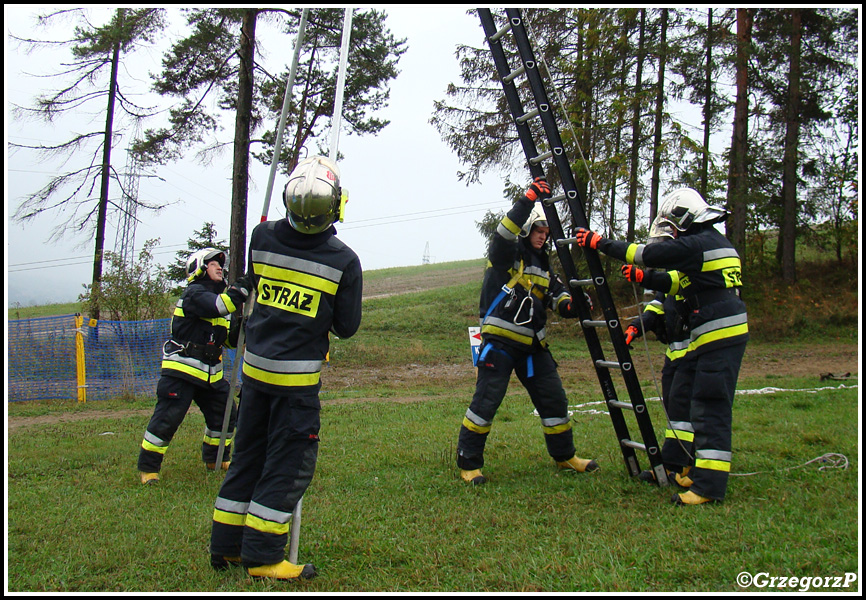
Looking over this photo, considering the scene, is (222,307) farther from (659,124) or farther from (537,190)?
(659,124)

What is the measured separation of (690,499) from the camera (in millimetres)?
4680

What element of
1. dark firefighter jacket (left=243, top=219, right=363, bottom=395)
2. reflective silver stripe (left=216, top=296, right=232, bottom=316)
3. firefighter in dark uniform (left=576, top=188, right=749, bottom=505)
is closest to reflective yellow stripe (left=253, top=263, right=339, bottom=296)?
dark firefighter jacket (left=243, top=219, right=363, bottom=395)

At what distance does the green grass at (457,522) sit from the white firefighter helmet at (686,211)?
214 centimetres

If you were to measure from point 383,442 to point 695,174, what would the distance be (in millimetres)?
17543

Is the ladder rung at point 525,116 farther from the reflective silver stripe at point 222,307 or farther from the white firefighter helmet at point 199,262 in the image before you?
the white firefighter helmet at point 199,262

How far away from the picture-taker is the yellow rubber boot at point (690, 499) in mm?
4664

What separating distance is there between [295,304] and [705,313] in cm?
325

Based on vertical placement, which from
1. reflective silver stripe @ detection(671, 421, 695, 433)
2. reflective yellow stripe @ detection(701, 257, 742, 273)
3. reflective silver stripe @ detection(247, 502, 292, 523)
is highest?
reflective yellow stripe @ detection(701, 257, 742, 273)

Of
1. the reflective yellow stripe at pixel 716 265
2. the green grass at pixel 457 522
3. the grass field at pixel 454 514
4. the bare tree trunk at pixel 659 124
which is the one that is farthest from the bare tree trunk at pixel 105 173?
the reflective yellow stripe at pixel 716 265

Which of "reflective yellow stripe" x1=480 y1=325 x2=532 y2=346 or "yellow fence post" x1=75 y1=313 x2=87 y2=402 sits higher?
"reflective yellow stripe" x1=480 y1=325 x2=532 y2=346

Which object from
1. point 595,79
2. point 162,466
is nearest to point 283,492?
point 162,466

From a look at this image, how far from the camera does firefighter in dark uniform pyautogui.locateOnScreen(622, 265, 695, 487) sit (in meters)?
5.16

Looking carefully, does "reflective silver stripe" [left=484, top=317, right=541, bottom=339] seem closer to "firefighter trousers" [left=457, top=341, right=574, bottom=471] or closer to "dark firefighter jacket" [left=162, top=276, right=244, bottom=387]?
"firefighter trousers" [left=457, top=341, right=574, bottom=471]

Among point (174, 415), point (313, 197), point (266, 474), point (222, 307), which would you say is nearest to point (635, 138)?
point (222, 307)
